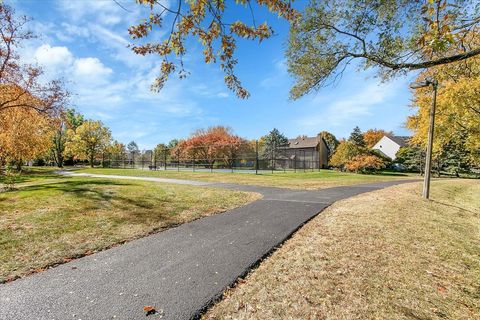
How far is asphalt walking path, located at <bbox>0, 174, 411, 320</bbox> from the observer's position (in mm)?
2549

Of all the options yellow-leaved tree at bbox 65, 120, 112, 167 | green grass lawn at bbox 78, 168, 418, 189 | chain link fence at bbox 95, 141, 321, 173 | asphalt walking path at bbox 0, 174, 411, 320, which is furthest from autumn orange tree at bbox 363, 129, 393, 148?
asphalt walking path at bbox 0, 174, 411, 320

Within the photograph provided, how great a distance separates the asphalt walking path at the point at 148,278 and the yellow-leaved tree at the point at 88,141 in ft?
135

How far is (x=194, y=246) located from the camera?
4.39 metres

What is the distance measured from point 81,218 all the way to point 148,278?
3.60 m

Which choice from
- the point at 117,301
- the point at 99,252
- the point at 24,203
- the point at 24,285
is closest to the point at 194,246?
the point at 99,252

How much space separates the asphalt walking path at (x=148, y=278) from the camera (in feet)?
8.36

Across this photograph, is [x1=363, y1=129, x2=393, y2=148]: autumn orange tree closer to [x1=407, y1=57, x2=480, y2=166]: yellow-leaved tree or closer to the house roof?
the house roof

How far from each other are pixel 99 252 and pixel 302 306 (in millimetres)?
3274

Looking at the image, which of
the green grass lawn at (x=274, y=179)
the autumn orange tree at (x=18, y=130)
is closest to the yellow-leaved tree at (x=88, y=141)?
the green grass lawn at (x=274, y=179)

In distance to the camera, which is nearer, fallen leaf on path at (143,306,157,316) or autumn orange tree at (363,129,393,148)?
fallen leaf on path at (143,306,157,316)

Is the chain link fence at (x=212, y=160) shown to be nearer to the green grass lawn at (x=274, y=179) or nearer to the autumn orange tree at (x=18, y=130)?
the green grass lawn at (x=274, y=179)

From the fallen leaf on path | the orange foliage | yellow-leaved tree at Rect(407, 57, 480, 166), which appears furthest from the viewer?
the orange foliage

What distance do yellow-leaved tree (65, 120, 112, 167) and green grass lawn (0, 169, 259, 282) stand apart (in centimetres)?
3606

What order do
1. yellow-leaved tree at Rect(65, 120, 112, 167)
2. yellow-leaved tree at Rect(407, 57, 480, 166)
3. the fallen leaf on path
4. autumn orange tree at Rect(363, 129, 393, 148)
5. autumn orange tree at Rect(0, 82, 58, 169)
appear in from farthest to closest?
autumn orange tree at Rect(363, 129, 393, 148) → yellow-leaved tree at Rect(65, 120, 112, 167) → autumn orange tree at Rect(0, 82, 58, 169) → yellow-leaved tree at Rect(407, 57, 480, 166) → the fallen leaf on path
